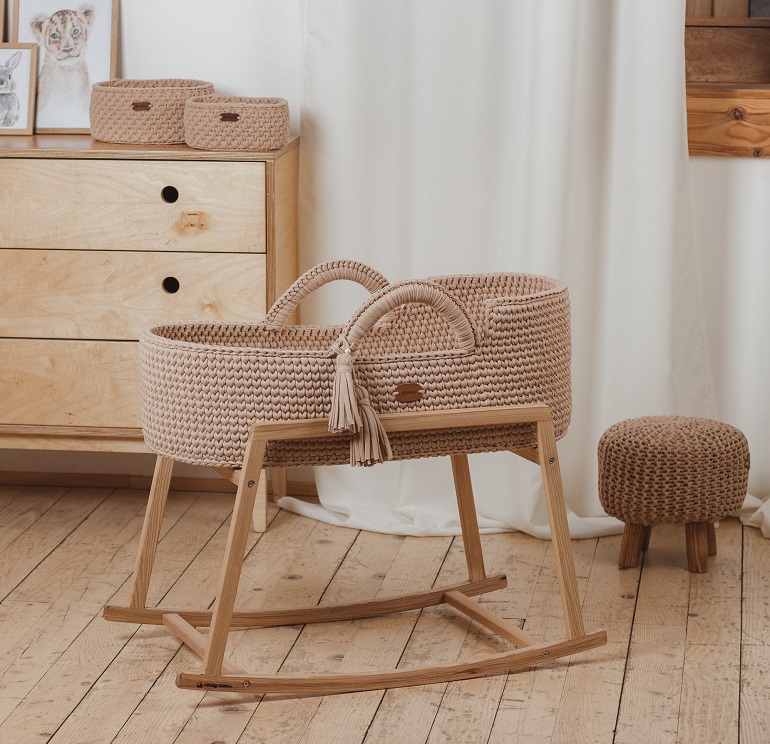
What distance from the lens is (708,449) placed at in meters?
2.39

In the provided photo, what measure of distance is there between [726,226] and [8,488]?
1.81m

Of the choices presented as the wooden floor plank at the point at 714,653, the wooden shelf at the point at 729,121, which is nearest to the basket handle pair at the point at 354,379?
the wooden floor plank at the point at 714,653

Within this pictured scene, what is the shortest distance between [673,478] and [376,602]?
0.63m

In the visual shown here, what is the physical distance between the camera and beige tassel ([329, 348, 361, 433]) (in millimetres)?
1839

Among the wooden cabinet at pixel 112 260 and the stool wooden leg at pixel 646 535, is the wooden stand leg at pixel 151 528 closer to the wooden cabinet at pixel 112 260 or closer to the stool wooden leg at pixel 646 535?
the wooden cabinet at pixel 112 260

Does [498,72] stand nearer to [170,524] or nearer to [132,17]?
[132,17]

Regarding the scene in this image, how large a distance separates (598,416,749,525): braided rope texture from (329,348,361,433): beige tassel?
2.53 ft

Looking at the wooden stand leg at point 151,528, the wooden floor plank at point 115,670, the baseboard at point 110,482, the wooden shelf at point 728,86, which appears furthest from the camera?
the baseboard at point 110,482

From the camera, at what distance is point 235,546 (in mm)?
1862

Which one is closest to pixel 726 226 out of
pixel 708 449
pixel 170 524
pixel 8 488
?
pixel 708 449

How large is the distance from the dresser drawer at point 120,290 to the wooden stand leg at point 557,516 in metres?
0.81

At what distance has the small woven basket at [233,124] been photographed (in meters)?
2.53

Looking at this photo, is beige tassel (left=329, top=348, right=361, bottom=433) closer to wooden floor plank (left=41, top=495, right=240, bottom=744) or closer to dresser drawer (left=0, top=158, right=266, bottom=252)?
wooden floor plank (left=41, top=495, right=240, bottom=744)

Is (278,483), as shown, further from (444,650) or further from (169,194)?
(444,650)
